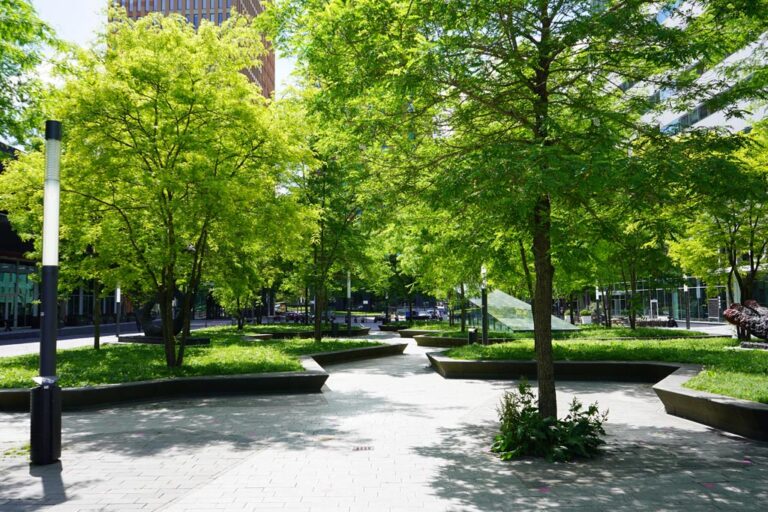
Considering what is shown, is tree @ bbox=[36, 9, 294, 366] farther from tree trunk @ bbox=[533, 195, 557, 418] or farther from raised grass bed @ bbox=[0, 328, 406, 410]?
tree trunk @ bbox=[533, 195, 557, 418]

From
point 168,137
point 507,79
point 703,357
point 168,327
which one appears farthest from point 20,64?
point 703,357

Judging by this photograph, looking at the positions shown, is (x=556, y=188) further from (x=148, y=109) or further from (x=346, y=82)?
(x=148, y=109)

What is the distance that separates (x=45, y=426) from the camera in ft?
23.5

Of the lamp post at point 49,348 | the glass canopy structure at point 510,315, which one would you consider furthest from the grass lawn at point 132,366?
the glass canopy structure at point 510,315

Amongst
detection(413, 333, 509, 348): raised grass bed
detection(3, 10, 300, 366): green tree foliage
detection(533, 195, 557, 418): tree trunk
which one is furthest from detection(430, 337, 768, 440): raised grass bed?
detection(3, 10, 300, 366): green tree foliage

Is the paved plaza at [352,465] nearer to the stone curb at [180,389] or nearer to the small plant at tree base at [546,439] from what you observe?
the small plant at tree base at [546,439]

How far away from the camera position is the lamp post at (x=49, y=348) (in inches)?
281

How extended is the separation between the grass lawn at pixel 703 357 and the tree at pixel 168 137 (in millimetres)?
8072

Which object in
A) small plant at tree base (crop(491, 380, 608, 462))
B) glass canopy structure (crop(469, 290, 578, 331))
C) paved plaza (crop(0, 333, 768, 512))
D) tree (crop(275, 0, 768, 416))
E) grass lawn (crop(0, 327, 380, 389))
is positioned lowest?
paved plaza (crop(0, 333, 768, 512))

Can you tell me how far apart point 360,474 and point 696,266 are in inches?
801

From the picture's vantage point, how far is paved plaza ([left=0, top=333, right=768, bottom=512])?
580 cm

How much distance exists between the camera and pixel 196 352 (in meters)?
18.9

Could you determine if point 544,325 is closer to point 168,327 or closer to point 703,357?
point 703,357

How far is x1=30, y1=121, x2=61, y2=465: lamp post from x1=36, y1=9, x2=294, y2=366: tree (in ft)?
13.9
